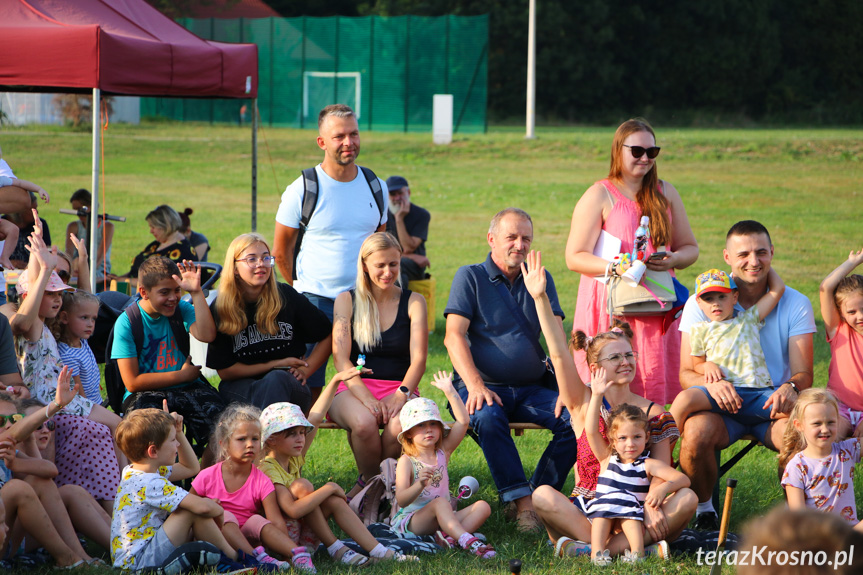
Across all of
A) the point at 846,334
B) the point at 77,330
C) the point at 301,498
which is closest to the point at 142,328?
the point at 77,330

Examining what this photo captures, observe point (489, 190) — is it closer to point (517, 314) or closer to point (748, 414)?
point (517, 314)

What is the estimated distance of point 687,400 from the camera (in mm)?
4395

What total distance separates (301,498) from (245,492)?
24cm

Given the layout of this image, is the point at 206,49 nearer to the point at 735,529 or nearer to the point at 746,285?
the point at 746,285

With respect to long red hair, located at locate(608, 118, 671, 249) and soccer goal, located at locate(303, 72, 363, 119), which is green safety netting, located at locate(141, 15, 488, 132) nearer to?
soccer goal, located at locate(303, 72, 363, 119)

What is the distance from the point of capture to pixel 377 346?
4859mm

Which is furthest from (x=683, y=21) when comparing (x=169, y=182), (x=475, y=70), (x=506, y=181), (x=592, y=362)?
(x=592, y=362)

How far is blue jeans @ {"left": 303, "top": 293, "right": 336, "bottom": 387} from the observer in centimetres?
509

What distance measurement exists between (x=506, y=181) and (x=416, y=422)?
16.1 metres

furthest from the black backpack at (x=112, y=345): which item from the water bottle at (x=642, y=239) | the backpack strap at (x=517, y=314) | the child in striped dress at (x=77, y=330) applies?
the water bottle at (x=642, y=239)

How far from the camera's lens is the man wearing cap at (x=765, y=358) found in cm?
434

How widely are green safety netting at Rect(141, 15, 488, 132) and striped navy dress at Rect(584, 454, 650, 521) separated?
26.2 m

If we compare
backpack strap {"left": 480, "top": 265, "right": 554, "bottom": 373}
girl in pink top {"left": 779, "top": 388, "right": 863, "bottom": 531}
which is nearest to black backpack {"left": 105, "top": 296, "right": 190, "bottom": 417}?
backpack strap {"left": 480, "top": 265, "right": 554, "bottom": 373}

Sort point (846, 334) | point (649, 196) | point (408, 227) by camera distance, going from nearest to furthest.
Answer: point (846, 334), point (649, 196), point (408, 227)
